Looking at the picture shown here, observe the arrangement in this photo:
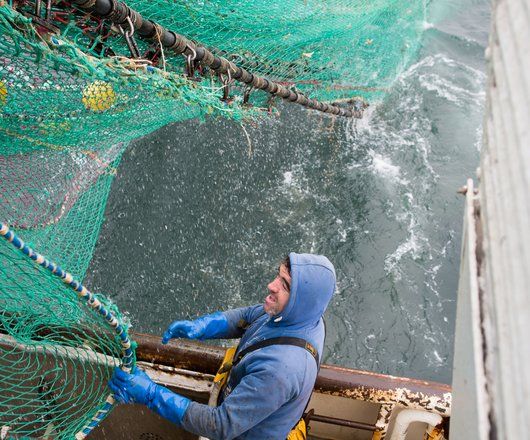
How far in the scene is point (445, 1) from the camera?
11742 millimetres

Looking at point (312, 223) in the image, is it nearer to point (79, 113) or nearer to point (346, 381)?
point (346, 381)

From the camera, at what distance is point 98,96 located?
306cm

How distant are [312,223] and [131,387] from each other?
438 centimetres

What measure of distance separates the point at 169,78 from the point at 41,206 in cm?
190

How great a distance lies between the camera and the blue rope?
5.55ft

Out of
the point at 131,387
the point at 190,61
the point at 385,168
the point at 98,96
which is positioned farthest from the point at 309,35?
the point at 131,387

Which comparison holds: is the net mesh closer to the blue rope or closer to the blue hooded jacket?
the blue rope

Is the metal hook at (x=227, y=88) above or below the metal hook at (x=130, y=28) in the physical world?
above

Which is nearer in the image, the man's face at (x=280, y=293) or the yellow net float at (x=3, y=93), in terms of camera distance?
the man's face at (x=280, y=293)

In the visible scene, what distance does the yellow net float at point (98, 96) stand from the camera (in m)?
2.96

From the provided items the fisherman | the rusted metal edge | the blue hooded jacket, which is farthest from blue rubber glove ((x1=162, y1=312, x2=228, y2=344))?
the blue hooded jacket

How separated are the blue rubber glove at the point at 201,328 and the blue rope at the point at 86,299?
23.2 inches

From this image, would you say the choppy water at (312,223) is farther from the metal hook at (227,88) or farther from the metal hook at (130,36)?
the metal hook at (130,36)

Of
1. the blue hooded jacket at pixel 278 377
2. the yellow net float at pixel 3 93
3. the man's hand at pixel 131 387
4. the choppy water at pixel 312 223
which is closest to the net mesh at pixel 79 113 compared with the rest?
the yellow net float at pixel 3 93
